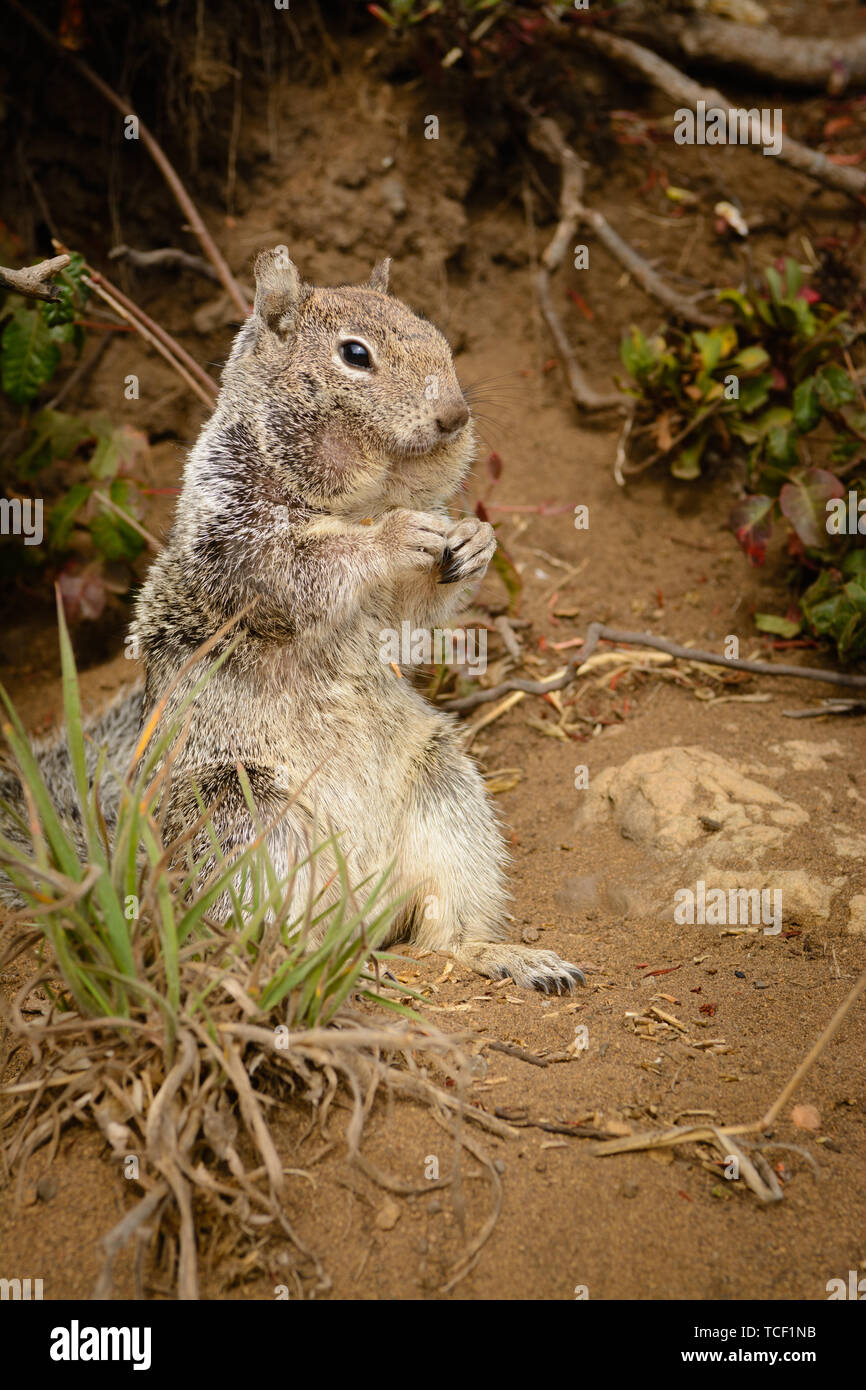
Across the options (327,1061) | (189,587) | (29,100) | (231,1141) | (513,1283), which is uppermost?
(29,100)

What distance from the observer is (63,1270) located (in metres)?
2.60

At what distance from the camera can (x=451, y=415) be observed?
13.0ft

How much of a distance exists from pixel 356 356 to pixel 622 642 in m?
2.42

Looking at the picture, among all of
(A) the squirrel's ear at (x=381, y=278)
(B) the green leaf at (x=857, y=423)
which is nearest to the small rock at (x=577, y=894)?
(A) the squirrel's ear at (x=381, y=278)

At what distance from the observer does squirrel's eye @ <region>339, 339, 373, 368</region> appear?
13.3 feet

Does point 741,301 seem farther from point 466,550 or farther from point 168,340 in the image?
point 168,340

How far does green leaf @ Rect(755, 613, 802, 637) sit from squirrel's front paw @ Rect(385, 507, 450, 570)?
7.64 feet

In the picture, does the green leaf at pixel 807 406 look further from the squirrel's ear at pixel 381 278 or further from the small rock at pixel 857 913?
the small rock at pixel 857 913

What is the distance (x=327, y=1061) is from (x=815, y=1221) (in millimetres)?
1298

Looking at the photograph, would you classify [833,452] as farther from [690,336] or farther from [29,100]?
[29,100]

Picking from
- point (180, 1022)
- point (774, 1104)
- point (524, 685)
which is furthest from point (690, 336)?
point (180, 1022)

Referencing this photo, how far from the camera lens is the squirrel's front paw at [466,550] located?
Result: 4241mm

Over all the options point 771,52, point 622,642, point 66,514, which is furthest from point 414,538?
point 771,52

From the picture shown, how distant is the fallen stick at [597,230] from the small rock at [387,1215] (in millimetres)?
5300
